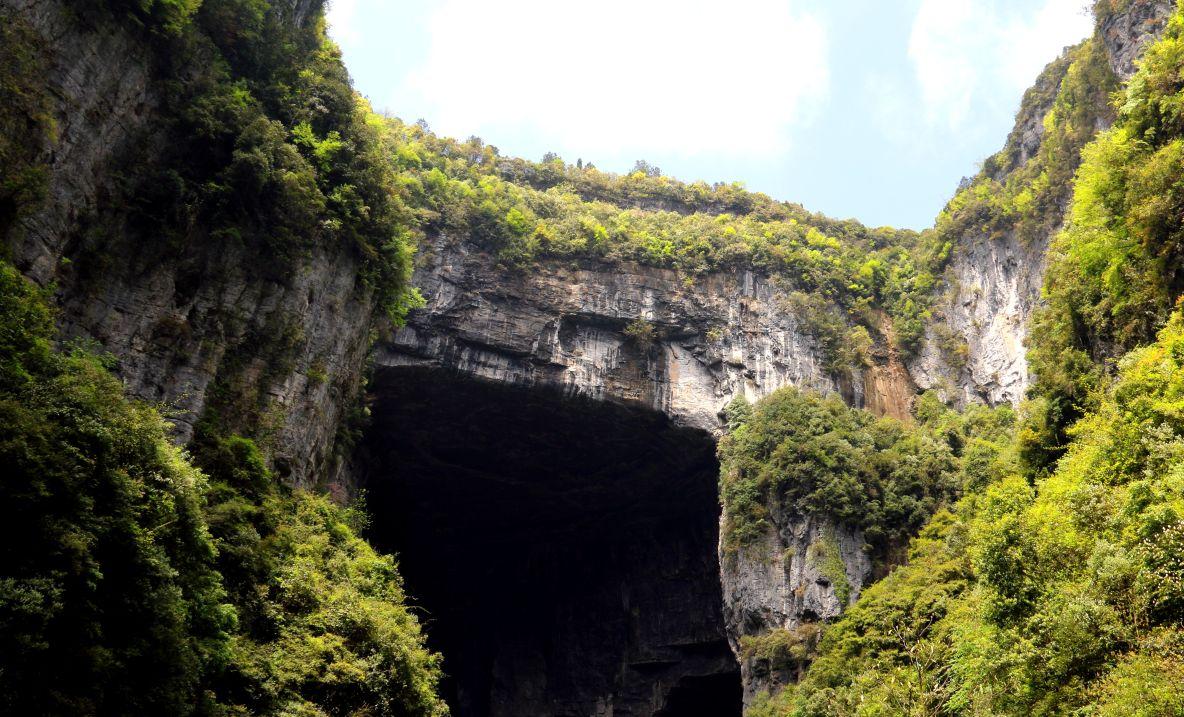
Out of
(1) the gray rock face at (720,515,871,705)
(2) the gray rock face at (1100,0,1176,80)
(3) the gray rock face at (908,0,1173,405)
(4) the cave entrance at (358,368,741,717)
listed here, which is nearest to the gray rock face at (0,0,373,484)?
(4) the cave entrance at (358,368,741,717)

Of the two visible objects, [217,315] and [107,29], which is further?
[217,315]

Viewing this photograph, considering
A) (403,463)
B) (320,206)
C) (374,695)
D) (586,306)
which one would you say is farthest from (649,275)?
(374,695)

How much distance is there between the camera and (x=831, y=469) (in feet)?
85.9

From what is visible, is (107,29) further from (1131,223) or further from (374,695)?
(1131,223)

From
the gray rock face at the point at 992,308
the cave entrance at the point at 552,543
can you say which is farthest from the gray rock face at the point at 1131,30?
the cave entrance at the point at 552,543

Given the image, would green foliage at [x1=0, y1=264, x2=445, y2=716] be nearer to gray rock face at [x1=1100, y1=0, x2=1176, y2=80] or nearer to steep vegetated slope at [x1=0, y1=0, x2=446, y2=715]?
steep vegetated slope at [x1=0, y1=0, x2=446, y2=715]

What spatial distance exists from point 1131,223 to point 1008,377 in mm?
16023

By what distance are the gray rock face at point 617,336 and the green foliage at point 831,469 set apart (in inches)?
91.4

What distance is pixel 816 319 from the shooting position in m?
32.7

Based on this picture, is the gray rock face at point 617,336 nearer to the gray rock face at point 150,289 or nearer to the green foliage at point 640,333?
the green foliage at point 640,333

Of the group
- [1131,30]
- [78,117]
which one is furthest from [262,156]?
[1131,30]

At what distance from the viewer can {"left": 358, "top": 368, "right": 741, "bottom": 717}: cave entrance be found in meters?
30.2

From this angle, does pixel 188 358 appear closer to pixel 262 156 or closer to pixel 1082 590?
pixel 262 156

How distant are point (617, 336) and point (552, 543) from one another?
33.4 feet
